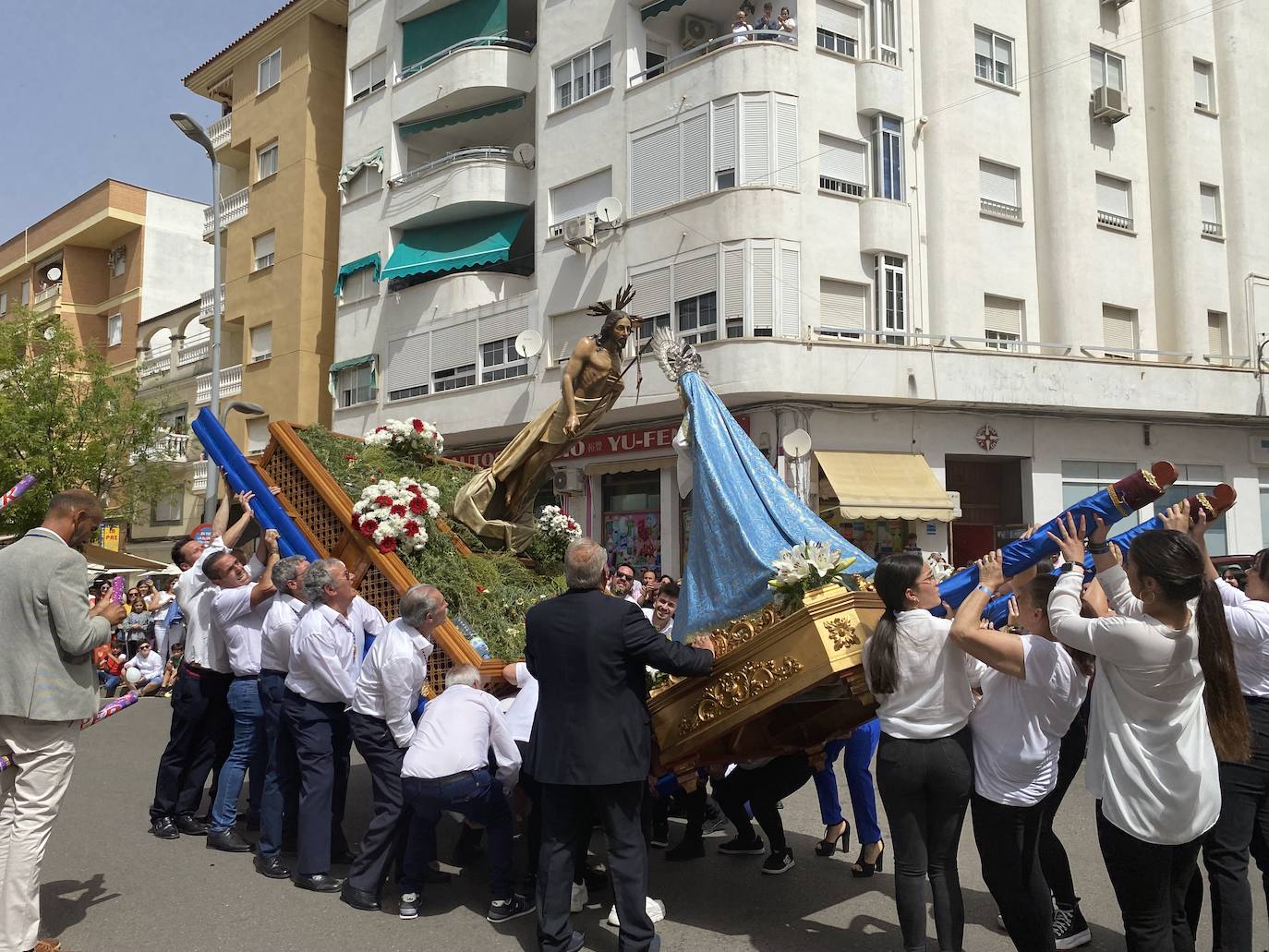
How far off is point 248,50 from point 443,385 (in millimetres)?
14876

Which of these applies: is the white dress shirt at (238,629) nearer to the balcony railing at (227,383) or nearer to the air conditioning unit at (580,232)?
the air conditioning unit at (580,232)

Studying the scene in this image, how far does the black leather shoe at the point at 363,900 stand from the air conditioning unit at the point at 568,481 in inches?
631

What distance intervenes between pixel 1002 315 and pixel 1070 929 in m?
17.3

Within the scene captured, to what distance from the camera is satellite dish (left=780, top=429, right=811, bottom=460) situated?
1739cm

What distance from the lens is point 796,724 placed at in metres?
5.81

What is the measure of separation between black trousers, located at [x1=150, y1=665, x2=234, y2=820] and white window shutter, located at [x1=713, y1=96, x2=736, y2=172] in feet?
47.5

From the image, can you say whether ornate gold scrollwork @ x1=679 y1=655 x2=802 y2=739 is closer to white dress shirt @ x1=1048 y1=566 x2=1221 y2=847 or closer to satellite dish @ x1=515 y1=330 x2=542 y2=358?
white dress shirt @ x1=1048 y1=566 x2=1221 y2=847

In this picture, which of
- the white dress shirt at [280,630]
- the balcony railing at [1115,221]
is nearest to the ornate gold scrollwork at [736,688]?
the white dress shirt at [280,630]

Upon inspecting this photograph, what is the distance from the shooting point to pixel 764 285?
706 inches

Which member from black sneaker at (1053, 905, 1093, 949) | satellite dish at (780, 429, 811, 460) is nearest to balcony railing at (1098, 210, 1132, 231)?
satellite dish at (780, 429, 811, 460)

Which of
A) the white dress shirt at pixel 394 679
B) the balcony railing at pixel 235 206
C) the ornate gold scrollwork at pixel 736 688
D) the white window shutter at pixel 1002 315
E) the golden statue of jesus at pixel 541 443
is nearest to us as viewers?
the ornate gold scrollwork at pixel 736 688

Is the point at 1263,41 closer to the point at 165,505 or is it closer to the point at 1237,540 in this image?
the point at 1237,540

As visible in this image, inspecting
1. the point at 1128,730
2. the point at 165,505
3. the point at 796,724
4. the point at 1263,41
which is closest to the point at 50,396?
the point at 165,505

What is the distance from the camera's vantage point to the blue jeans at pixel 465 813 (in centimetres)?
509
